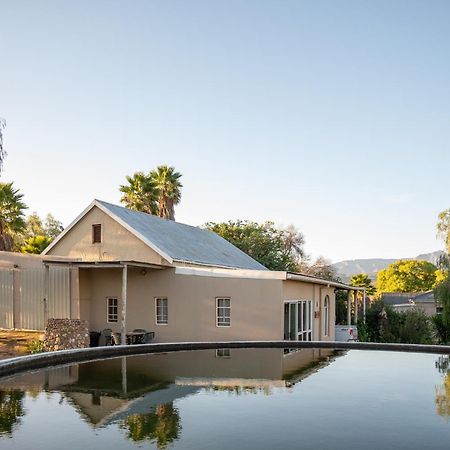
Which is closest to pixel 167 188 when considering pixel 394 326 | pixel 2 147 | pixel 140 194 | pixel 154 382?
pixel 140 194

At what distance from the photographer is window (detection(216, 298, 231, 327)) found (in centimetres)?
1955

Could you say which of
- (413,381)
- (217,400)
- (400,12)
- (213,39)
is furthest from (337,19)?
(217,400)

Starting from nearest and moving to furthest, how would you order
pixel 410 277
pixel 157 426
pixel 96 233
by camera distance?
pixel 157 426 → pixel 96 233 → pixel 410 277

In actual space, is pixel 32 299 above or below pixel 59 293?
below

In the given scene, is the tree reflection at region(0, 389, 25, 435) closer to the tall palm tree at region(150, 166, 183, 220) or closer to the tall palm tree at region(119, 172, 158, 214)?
the tall palm tree at region(119, 172, 158, 214)

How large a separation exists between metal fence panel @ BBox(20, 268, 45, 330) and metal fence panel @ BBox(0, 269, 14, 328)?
1.65 ft

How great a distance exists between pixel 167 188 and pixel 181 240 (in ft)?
51.6

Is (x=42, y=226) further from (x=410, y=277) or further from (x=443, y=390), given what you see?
(x=443, y=390)

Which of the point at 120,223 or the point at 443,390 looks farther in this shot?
the point at 120,223

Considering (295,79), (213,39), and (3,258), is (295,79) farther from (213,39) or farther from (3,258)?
(3,258)

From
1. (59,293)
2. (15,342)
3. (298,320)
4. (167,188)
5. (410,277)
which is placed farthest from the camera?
(410,277)

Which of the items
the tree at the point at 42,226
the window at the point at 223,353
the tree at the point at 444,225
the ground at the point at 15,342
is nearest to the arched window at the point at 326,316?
the window at the point at 223,353

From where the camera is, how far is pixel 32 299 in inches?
832

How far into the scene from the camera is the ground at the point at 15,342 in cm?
1661
